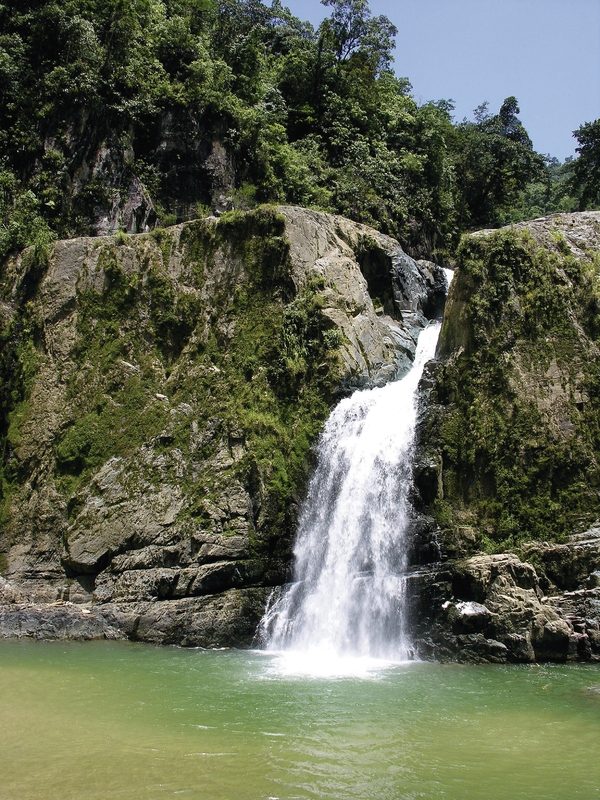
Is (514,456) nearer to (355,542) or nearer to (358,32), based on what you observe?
(355,542)

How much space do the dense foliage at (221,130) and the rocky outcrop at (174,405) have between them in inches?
152

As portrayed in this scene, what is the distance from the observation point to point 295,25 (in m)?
42.5

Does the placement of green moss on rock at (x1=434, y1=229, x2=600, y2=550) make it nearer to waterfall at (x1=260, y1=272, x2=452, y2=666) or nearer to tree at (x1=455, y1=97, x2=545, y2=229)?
waterfall at (x1=260, y1=272, x2=452, y2=666)

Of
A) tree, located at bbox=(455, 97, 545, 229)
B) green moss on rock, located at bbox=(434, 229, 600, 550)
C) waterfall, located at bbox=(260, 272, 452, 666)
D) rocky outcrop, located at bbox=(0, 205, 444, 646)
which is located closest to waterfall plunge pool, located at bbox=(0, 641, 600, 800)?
waterfall, located at bbox=(260, 272, 452, 666)

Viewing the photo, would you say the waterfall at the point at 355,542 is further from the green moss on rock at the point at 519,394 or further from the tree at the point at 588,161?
the tree at the point at 588,161

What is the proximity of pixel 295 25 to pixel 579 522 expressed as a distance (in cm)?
3679

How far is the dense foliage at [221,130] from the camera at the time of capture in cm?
2767

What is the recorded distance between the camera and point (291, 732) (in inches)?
374

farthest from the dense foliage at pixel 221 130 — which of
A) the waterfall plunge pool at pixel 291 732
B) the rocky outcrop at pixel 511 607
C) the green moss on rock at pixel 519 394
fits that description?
the rocky outcrop at pixel 511 607

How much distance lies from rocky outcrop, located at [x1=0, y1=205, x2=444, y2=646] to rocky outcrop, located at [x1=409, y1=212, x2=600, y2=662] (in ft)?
12.3

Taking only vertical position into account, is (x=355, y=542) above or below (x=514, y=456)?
below

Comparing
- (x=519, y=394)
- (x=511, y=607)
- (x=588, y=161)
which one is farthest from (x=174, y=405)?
(x=588, y=161)

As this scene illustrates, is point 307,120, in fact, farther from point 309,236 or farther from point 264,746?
point 264,746

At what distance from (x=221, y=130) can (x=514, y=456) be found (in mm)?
20366
